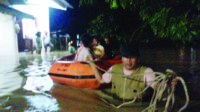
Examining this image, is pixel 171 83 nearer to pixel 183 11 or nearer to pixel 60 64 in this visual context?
pixel 183 11

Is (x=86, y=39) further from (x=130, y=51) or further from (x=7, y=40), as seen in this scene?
(x=7, y=40)

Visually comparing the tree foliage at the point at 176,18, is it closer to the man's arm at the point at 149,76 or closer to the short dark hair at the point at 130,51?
the short dark hair at the point at 130,51

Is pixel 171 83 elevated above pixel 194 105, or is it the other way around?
pixel 171 83

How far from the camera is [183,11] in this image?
311cm

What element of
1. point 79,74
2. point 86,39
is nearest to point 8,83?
point 79,74

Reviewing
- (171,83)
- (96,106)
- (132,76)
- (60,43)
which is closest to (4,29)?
(96,106)

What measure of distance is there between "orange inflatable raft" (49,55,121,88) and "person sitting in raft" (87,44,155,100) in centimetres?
201

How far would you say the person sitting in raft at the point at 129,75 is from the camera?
4.11 meters

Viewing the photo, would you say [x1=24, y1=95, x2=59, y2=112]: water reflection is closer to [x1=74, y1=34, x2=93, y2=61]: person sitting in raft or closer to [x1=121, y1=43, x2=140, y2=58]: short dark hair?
[x1=74, y1=34, x2=93, y2=61]: person sitting in raft

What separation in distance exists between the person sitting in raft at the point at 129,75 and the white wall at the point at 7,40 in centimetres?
953

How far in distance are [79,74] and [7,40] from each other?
336 inches

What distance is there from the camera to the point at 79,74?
22.2 ft

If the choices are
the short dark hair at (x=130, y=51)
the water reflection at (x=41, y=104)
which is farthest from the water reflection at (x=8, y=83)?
the short dark hair at (x=130, y=51)

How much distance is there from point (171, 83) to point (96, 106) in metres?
2.43
